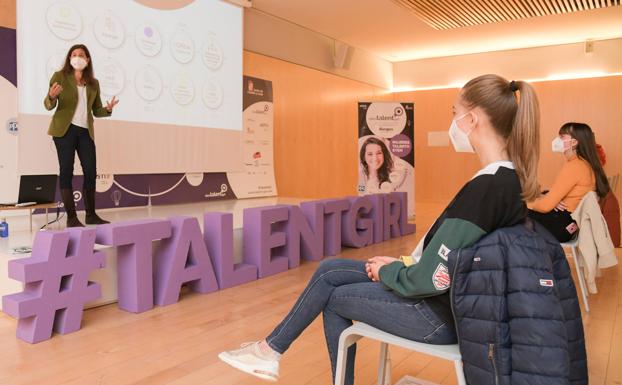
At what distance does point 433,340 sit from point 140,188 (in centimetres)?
471

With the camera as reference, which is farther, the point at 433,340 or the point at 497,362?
the point at 433,340

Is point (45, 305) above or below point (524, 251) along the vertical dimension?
below

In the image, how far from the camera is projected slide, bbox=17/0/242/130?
4207 millimetres

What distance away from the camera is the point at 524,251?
3.92 ft

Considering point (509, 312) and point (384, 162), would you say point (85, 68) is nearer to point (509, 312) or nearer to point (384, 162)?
point (509, 312)

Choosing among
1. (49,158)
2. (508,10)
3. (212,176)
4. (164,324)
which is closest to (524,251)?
(164,324)

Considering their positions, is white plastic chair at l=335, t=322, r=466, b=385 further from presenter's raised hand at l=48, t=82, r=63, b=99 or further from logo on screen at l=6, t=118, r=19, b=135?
logo on screen at l=6, t=118, r=19, b=135

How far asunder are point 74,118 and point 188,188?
2.42 metres

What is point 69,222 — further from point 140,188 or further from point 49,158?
point 140,188

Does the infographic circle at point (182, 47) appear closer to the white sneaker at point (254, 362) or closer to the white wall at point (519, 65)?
the white sneaker at point (254, 362)

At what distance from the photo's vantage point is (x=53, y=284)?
100 inches

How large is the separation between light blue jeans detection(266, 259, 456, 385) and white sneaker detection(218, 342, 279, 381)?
50 mm

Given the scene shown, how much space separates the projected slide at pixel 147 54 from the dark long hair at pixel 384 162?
1.95 meters

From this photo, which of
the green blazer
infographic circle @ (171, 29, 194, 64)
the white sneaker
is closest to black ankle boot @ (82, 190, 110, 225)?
the green blazer
